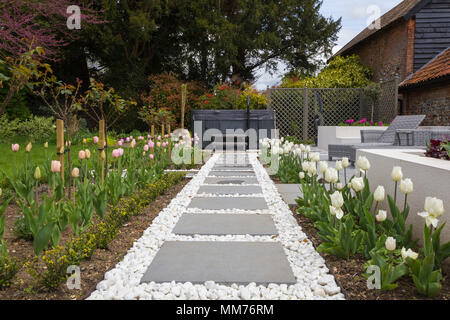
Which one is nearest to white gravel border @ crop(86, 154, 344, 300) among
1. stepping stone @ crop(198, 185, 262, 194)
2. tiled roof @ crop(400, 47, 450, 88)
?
stepping stone @ crop(198, 185, 262, 194)

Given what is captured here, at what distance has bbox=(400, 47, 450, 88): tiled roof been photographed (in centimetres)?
928

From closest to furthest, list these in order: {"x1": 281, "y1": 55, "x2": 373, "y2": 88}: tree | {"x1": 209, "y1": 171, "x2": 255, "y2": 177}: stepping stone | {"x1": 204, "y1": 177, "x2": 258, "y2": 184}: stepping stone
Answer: {"x1": 204, "y1": 177, "x2": 258, "y2": 184}: stepping stone < {"x1": 209, "y1": 171, "x2": 255, "y2": 177}: stepping stone < {"x1": 281, "y1": 55, "x2": 373, "y2": 88}: tree

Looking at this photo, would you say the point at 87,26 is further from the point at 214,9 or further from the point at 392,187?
the point at 392,187

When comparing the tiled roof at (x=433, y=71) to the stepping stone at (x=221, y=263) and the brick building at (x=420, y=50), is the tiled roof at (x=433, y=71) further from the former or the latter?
the stepping stone at (x=221, y=263)

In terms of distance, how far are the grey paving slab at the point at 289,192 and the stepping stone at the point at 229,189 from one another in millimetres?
273

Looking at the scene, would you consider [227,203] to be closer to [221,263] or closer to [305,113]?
[221,263]

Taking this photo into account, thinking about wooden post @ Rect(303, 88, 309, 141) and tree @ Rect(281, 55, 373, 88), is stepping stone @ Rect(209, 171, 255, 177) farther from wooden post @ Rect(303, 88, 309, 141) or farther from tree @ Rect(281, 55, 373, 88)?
tree @ Rect(281, 55, 373, 88)

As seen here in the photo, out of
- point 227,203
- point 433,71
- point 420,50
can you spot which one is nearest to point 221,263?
point 227,203

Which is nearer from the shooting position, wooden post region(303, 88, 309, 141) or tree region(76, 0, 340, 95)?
wooden post region(303, 88, 309, 141)

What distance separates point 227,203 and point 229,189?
767 mm

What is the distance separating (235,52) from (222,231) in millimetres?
12240

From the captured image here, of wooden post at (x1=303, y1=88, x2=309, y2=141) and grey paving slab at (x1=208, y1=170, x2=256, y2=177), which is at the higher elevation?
wooden post at (x1=303, y1=88, x2=309, y2=141)

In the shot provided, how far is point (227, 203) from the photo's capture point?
3.77 metres

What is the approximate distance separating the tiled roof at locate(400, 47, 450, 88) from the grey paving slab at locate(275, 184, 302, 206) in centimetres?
653
